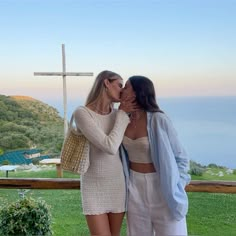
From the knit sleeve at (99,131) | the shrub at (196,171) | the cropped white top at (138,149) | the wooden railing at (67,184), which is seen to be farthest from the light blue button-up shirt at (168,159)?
the shrub at (196,171)

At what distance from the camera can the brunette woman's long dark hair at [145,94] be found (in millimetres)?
1907

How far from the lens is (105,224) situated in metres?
1.97

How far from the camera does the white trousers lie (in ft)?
6.29

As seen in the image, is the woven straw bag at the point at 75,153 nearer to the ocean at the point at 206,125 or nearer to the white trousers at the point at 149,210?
the white trousers at the point at 149,210

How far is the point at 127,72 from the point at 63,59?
580 mm

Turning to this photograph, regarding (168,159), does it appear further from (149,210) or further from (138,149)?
(149,210)

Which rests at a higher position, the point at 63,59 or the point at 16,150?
the point at 63,59

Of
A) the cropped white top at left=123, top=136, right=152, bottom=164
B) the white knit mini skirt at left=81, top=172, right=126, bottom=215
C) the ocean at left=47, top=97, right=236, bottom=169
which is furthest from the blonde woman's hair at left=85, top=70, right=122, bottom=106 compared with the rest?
the ocean at left=47, top=97, right=236, bottom=169

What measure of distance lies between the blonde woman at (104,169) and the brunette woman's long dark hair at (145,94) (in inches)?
2.7

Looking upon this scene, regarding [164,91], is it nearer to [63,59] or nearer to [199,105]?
[199,105]

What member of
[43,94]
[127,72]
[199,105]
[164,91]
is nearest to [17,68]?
[43,94]

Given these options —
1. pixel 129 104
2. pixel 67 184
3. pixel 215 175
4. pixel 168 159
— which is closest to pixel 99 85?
pixel 129 104

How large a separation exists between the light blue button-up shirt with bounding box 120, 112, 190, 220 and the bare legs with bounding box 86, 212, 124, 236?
305 mm

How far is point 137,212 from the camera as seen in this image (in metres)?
1.98
